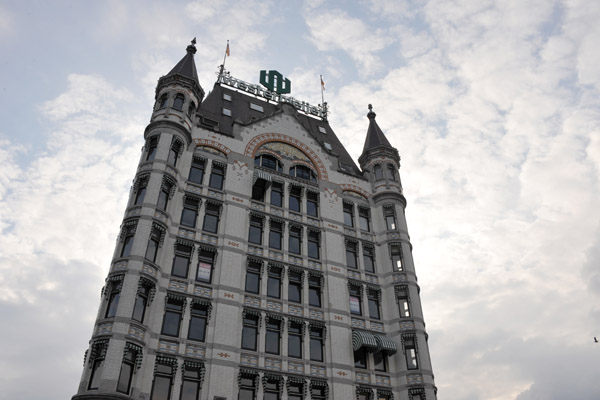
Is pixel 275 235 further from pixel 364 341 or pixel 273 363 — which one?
pixel 364 341

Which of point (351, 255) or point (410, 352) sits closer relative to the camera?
point (410, 352)

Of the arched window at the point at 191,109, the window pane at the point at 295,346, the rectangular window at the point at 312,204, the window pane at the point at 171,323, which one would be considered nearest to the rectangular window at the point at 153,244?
the window pane at the point at 171,323

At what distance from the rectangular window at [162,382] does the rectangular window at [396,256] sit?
18119mm

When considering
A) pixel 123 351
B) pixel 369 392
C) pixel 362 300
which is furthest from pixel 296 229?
pixel 123 351

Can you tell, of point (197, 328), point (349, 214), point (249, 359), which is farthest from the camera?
point (349, 214)

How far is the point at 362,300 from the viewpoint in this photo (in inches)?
1387

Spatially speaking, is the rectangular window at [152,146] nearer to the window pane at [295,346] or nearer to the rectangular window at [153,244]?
the rectangular window at [153,244]

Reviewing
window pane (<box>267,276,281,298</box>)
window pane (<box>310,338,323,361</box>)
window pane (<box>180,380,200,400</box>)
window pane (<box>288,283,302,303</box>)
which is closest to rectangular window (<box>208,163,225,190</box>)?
window pane (<box>267,276,281,298</box>)

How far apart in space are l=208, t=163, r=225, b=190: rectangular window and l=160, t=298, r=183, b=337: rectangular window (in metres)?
9.45

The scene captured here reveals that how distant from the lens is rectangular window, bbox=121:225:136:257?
1147 inches

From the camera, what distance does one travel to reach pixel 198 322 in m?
29.0

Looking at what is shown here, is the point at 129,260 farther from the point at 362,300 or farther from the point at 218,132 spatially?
the point at 362,300

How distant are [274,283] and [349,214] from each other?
1026 cm

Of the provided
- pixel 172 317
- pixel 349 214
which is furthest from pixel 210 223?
pixel 349 214
